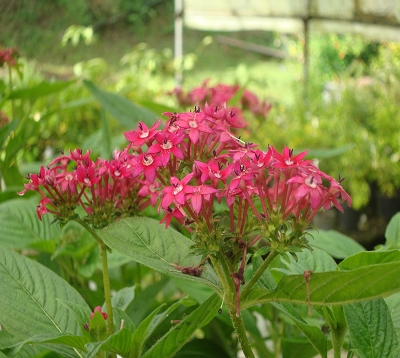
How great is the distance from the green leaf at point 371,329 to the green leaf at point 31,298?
0.30 metres

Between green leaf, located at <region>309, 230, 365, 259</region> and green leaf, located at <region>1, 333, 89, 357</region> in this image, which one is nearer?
green leaf, located at <region>1, 333, 89, 357</region>

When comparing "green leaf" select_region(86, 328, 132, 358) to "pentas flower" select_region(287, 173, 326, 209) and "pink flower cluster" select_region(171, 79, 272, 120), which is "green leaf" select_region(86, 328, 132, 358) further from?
"pink flower cluster" select_region(171, 79, 272, 120)

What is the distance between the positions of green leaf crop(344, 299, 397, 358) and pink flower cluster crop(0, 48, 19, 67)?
0.84 metres

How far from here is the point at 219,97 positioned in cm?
130

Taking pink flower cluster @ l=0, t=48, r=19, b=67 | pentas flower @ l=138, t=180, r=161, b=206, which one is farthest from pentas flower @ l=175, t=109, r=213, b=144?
pink flower cluster @ l=0, t=48, r=19, b=67

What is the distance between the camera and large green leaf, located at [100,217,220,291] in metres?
0.54

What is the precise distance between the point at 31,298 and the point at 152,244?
169 mm

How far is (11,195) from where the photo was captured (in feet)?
3.23

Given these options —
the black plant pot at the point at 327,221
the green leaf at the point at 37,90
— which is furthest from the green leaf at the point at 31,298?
the black plant pot at the point at 327,221

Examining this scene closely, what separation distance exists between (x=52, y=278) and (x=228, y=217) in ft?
0.84

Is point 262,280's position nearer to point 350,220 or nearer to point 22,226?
point 22,226

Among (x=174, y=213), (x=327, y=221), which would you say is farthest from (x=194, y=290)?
(x=327, y=221)

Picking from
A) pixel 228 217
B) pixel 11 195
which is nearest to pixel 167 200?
pixel 228 217

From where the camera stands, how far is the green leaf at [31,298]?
23.6 inches
